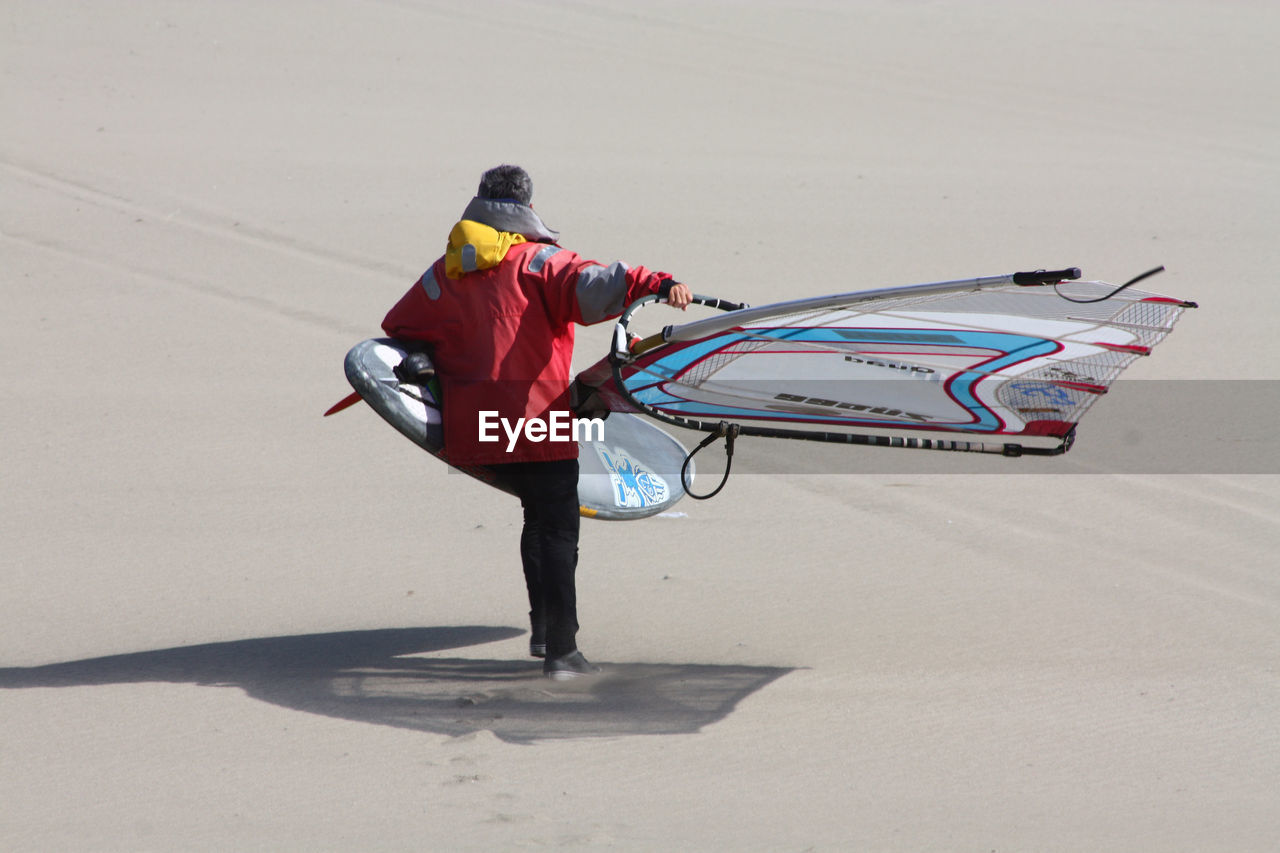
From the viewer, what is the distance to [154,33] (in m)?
15.9

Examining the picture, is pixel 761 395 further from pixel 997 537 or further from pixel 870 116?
pixel 870 116

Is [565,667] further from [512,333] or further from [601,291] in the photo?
[601,291]

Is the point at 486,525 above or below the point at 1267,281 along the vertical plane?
below

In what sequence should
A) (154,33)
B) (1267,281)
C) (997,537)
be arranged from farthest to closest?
(154,33) → (1267,281) → (997,537)

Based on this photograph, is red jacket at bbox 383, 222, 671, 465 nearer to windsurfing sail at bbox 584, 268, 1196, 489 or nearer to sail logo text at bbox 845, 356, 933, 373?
windsurfing sail at bbox 584, 268, 1196, 489

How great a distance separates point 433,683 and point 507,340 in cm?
114

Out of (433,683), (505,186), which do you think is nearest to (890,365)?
(505,186)

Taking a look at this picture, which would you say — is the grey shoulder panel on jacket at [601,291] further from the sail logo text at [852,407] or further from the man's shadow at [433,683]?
the man's shadow at [433,683]

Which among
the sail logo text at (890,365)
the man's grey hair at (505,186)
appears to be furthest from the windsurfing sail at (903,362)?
the man's grey hair at (505,186)

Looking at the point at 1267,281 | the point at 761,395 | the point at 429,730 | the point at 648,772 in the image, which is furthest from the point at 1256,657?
the point at 1267,281

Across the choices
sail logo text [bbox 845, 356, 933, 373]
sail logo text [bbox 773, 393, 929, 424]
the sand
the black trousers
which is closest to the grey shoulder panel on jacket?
the black trousers

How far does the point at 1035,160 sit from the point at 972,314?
9825 millimetres

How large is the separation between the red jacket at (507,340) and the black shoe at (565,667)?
2.14 feet

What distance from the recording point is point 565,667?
14.4 ft
